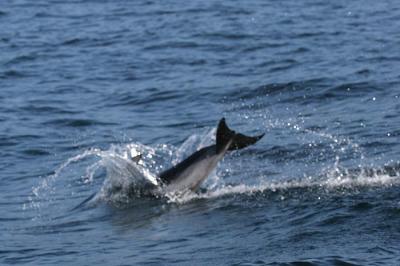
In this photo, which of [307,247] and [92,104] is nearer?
[307,247]

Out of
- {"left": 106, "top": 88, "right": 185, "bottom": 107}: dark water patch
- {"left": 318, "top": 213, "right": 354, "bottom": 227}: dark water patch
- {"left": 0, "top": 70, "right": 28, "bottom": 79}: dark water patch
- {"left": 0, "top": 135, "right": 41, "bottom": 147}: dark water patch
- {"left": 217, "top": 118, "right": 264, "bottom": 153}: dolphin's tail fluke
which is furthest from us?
{"left": 0, "top": 70, "right": 28, "bottom": 79}: dark water patch

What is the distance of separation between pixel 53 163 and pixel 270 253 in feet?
21.4

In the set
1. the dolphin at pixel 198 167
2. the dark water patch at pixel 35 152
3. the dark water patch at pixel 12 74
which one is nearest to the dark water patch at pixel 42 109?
the dark water patch at pixel 35 152

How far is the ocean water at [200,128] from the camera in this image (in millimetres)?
12836

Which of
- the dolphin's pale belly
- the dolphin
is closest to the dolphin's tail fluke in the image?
the dolphin

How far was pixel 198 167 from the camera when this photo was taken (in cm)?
1499

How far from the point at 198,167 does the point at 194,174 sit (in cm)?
10

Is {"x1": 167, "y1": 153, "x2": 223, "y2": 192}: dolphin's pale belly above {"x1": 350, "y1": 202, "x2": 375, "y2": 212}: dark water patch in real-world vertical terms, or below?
above

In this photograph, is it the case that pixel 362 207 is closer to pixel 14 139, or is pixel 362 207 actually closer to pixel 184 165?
pixel 184 165

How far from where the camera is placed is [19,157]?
18328 mm

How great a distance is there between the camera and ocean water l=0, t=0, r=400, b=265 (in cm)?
1284

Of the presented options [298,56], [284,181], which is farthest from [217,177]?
[298,56]

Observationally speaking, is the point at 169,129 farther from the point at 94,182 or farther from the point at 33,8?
the point at 33,8

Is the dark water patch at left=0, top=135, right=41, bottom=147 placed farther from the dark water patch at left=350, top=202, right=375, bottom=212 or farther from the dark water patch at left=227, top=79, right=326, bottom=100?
the dark water patch at left=350, top=202, right=375, bottom=212
